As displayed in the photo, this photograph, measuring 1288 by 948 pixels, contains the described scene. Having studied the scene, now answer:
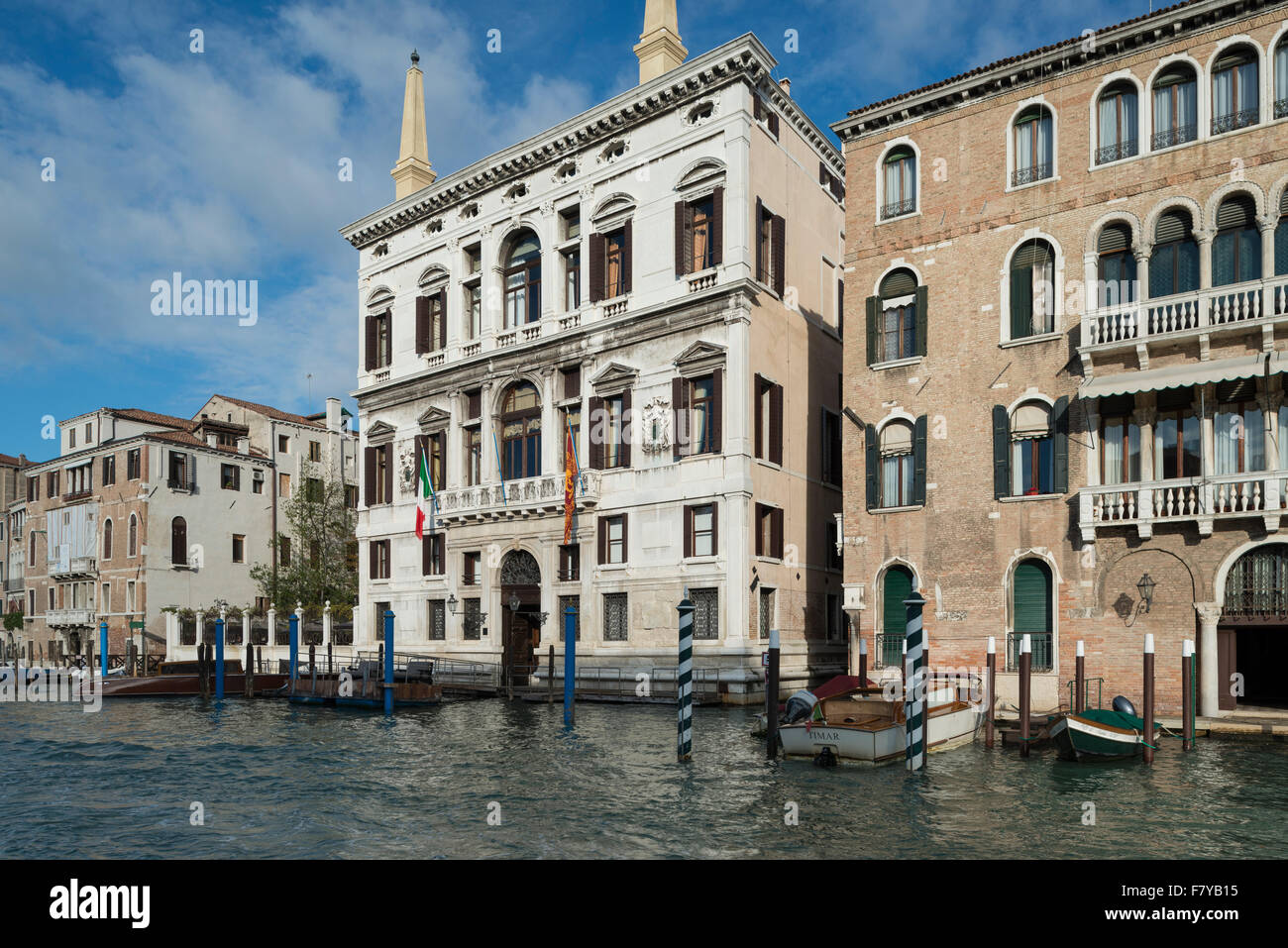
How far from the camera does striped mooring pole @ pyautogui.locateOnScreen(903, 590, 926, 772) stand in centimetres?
1480

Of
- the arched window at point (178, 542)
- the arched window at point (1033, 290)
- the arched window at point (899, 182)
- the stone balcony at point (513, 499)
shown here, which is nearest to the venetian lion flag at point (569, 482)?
the stone balcony at point (513, 499)

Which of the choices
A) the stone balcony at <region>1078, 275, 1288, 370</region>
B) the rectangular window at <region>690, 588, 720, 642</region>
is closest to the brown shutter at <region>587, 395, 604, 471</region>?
the rectangular window at <region>690, 588, 720, 642</region>

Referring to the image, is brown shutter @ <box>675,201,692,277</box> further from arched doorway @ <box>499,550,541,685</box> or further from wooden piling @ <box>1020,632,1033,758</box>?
wooden piling @ <box>1020,632,1033,758</box>

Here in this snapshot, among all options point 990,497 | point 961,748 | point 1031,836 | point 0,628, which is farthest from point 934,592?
point 0,628

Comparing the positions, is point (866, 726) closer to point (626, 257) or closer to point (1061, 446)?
point (1061, 446)

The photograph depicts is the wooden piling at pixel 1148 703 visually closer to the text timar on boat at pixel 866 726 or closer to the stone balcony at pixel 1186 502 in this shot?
the text timar on boat at pixel 866 726

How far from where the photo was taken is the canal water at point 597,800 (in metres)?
10.9

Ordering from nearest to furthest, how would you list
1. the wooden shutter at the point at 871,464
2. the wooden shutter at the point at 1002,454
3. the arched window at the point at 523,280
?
the wooden shutter at the point at 1002,454
the wooden shutter at the point at 871,464
the arched window at the point at 523,280

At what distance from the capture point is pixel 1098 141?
68.3 ft

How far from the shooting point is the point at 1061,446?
67.3ft

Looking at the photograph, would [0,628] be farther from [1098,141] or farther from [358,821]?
[1098,141]

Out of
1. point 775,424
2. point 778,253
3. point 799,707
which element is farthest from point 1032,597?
point 778,253

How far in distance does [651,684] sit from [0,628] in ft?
149

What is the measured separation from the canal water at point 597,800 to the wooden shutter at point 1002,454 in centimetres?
565
